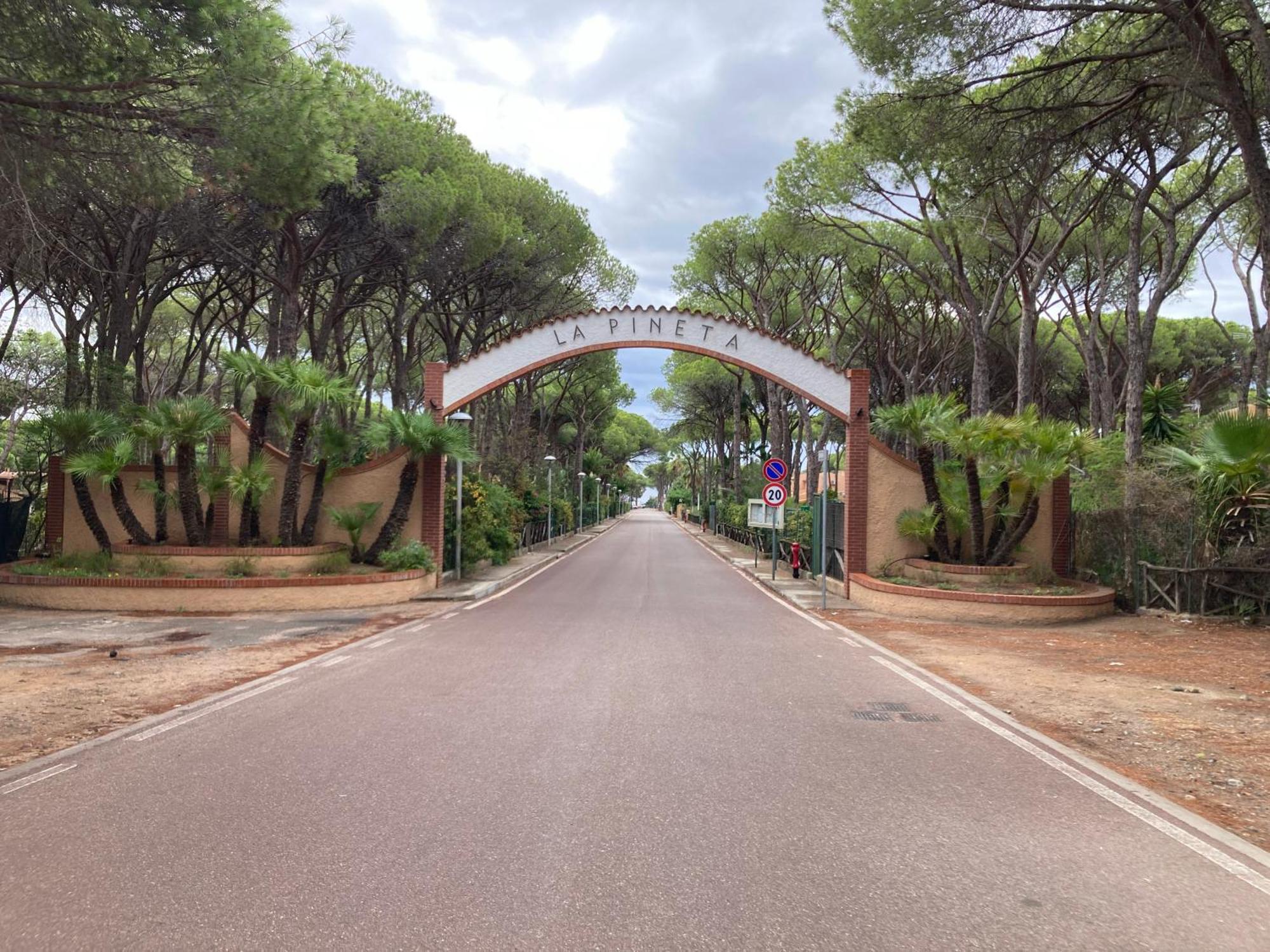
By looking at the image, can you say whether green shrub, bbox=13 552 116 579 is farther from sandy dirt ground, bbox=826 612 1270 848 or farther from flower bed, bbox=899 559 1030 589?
flower bed, bbox=899 559 1030 589

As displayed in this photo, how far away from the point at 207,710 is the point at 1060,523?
15.4 m

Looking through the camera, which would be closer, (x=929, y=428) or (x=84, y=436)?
(x=84, y=436)

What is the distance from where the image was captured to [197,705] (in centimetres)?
731

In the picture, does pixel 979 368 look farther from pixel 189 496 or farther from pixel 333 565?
pixel 189 496

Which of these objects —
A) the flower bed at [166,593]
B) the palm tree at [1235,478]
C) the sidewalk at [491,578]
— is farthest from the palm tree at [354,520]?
the palm tree at [1235,478]

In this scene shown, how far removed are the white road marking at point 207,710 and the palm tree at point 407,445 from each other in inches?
332

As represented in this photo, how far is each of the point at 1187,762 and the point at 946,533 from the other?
1055 centimetres

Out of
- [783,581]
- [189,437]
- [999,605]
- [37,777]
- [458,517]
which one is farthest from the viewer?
[783,581]

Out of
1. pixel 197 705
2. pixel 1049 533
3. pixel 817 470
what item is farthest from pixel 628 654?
pixel 817 470

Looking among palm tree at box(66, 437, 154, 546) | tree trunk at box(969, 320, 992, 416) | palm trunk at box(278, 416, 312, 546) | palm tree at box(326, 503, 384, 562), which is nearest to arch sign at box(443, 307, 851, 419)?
palm tree at box(326, 503, 384, 562)

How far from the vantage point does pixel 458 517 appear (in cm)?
1958

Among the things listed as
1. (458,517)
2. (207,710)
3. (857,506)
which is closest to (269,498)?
(458,517)

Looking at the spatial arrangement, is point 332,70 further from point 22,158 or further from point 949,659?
point 949,659

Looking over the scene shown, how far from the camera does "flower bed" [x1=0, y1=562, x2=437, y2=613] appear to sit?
1403cm
